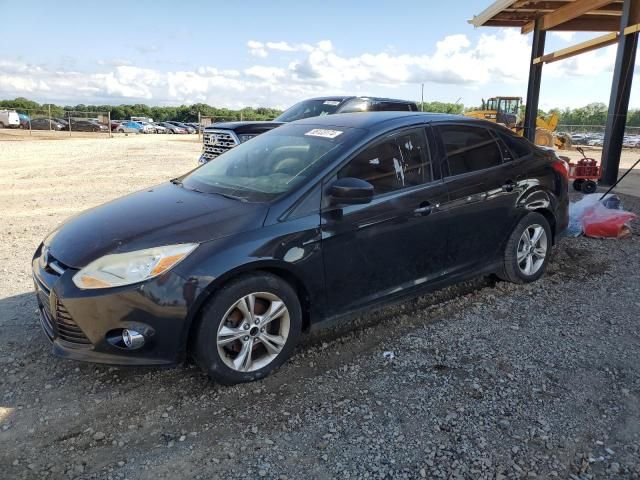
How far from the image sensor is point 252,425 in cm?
278

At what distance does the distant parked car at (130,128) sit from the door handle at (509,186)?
169 feet

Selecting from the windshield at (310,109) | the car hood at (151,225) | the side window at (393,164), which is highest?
the windshield at (310,109)

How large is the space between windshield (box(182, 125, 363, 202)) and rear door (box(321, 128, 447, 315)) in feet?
0.71

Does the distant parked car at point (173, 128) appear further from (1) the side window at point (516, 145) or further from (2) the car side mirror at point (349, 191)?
(2) the car side mirror at point (349, 191)

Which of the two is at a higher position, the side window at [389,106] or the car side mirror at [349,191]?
the side window at [389,106]

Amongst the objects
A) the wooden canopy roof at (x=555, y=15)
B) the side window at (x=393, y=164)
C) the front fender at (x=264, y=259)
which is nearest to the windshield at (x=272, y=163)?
the side window at (x=393, y=164)

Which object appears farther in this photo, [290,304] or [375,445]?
[290,304]

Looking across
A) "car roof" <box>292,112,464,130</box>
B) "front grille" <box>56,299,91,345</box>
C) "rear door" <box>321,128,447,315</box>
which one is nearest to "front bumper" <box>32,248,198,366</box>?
"front grille" <box>56,299,91,345</box>

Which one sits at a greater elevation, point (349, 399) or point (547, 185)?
point (547, 185)

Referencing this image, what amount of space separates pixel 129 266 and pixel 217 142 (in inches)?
258

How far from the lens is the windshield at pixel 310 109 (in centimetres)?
976

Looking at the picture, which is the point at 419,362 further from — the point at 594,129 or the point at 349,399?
the point at 594,129

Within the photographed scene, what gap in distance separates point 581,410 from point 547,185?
8.27 ft

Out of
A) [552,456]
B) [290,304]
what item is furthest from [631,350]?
[290,304]
